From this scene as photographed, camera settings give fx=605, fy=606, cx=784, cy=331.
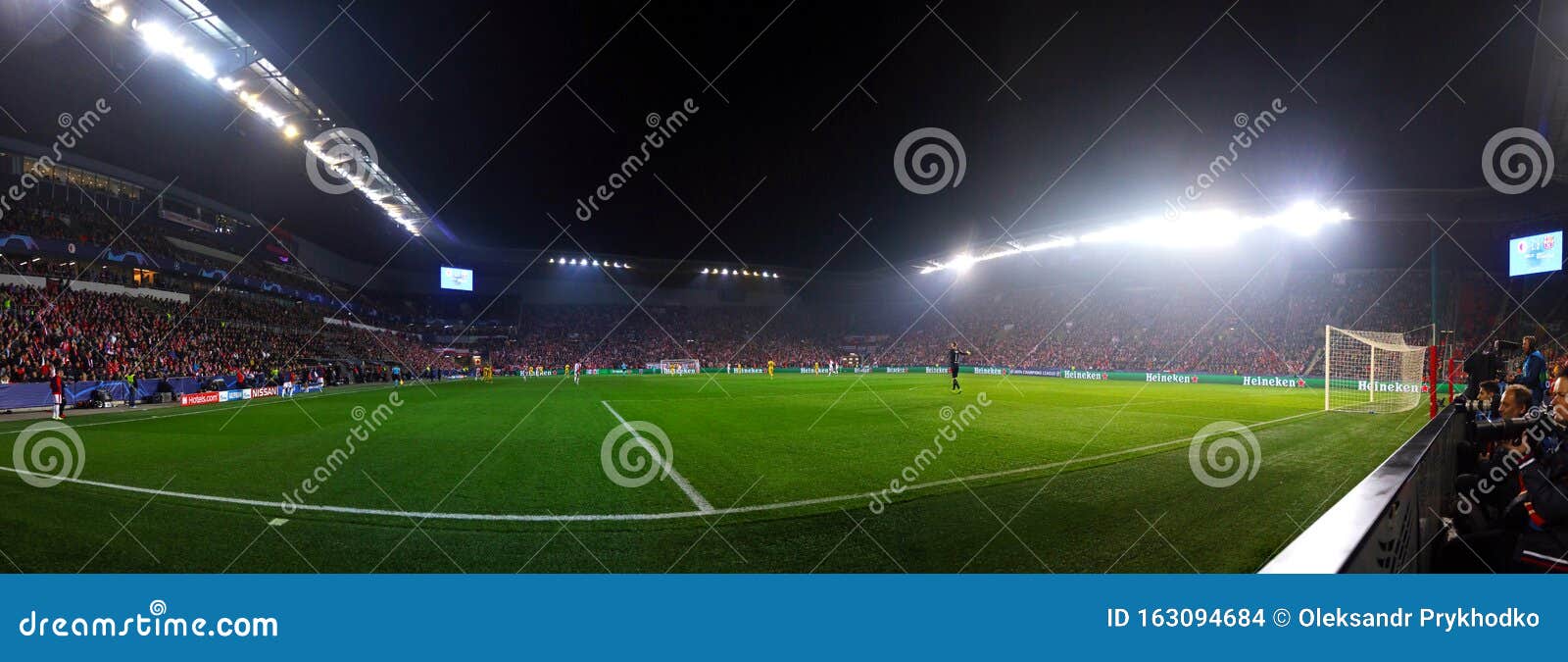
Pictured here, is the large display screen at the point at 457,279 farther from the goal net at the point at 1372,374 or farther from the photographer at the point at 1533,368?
the photographer at the point at 1533,368

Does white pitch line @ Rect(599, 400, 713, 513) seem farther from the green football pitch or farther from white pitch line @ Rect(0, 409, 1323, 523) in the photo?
white pitch line @ Rect(0, 409, 1323, 523)

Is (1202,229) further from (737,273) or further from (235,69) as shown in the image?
(235,69)

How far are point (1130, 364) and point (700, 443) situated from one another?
3680cm

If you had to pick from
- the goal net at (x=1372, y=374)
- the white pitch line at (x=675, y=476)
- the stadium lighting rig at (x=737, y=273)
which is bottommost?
the white pitch line at (x=675, y=476)

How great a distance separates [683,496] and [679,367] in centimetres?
4490

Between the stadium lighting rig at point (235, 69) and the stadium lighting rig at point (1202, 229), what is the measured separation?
40.5 meters

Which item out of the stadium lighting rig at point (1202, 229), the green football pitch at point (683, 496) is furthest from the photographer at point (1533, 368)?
the stadium lighting rig at point (1202, 229)

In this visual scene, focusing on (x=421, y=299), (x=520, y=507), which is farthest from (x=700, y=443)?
(x=421, y=299)

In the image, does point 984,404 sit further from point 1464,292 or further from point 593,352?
point 593,352

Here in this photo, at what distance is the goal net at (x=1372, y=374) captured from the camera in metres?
16.7

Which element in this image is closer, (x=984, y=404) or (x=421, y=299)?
(x=984, y=404)

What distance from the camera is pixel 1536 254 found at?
2553cm

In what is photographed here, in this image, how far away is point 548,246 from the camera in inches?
2046

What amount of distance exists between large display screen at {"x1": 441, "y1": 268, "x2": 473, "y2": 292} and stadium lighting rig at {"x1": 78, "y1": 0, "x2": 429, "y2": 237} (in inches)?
778
